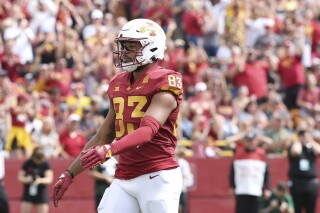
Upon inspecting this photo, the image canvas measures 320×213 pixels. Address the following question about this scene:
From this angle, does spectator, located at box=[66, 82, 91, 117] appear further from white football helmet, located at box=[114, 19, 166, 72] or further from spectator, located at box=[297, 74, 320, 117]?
white football helmet, located at box=[114, 19, 166, 72]

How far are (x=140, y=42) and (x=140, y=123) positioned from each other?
56 cm

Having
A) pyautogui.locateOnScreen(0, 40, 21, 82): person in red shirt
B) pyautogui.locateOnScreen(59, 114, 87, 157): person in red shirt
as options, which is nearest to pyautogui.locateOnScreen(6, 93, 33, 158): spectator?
pyautogui.locateOnScreen(59, 114, 87, 157): person in red shirt

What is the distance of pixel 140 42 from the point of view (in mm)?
6586

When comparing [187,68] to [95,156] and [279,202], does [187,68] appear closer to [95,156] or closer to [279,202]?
[279,202]

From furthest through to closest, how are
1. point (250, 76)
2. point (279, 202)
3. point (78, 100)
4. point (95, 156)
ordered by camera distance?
point (250, 76) < point (78, 100) < point (279, 202) < point (95, 156)

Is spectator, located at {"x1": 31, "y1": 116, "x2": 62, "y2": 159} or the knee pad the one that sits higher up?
the knee pad

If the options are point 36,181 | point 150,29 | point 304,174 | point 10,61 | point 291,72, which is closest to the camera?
point 150,29

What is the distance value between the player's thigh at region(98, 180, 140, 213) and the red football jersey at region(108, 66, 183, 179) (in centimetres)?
12

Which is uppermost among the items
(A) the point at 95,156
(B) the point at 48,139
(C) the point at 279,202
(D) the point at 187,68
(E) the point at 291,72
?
(A) the point at 95,156

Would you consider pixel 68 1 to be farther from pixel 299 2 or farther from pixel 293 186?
pixel 293 186

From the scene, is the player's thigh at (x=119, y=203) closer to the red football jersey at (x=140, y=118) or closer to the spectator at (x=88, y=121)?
the red football jersey at (x=140, y=118)

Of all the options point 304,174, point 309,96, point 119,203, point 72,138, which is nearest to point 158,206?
point 119,203

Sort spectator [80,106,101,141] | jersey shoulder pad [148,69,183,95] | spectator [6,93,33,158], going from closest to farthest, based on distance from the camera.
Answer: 1. jersey shoulder pad [148,69,183,95]
2. spectator [6,93,33,158]
3. spectator [80,106,101,141]

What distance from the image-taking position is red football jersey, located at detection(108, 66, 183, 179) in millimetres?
6488
